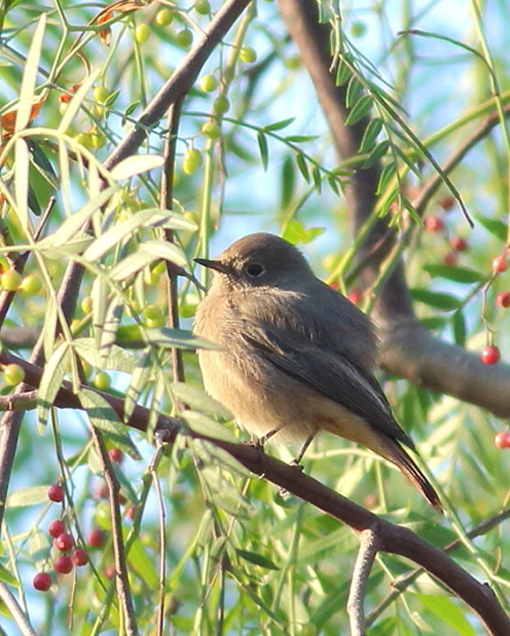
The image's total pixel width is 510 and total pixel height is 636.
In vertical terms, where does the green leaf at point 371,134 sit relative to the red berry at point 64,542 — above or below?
above

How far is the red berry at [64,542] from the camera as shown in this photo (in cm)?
257

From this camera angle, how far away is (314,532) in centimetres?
334

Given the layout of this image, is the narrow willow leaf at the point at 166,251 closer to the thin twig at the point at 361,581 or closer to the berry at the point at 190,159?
the thin twig at the point at 361,581

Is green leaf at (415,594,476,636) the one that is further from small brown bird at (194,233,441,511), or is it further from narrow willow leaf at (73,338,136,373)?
narrow willow leaf at (73,338,136,373)

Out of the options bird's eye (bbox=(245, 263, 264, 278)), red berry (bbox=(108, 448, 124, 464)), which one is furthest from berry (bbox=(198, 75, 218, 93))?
bird's eye (bbox=(245, 263, 264, 278))

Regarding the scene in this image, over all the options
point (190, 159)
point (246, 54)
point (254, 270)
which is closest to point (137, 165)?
point (190, 159)

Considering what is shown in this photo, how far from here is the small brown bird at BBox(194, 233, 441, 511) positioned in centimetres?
370

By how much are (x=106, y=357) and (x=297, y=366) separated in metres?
2.19

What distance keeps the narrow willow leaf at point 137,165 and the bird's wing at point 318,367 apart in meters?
1.99

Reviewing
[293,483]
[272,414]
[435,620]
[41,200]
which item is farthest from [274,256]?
[293,483]

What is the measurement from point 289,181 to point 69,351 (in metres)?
2.35

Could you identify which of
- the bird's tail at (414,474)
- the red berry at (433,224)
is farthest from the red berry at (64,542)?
the red berry at (433,224)

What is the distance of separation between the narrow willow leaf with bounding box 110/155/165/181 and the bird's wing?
199 cm

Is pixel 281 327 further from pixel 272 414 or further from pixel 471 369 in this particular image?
pixel 471 369
